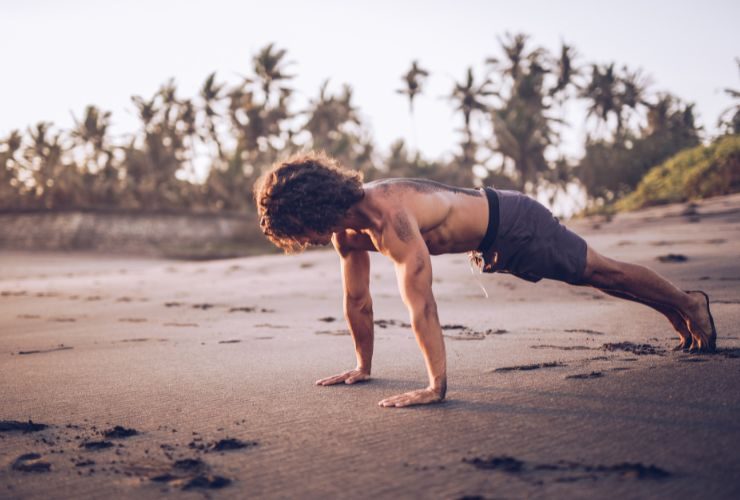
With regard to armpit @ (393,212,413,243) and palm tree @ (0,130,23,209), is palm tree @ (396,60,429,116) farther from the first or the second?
armpit @ (393,212,413,243)

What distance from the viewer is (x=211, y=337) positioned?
17.1 ft

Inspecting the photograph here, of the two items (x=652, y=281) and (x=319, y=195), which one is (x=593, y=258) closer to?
(x=652, y=281)

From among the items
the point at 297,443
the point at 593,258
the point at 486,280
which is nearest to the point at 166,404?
the point at 297,443

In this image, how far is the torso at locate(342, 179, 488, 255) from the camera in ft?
9.83

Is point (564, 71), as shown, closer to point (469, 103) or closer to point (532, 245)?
point (469, 103)

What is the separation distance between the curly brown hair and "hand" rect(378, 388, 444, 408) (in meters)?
0.82

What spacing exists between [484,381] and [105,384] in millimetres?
1964

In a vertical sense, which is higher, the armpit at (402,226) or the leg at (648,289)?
the armpit at (402,226)

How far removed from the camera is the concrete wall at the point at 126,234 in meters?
26.3

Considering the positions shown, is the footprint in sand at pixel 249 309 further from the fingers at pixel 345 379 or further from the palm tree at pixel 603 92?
the palm tree at pixel 603 92

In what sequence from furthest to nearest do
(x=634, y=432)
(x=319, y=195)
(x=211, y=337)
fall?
(x=211, y=337)
(x=319, y=195)
(x=634, y=432)

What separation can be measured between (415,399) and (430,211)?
88 centimetres

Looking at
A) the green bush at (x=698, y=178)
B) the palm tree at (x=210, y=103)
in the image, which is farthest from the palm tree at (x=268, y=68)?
the green bush at (x=698, y=178)

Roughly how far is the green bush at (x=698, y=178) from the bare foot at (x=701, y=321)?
11090mm
